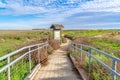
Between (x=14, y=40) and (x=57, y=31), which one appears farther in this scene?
(x=14, y=40)

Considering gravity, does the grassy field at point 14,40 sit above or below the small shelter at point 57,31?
below

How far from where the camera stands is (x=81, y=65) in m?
10.2

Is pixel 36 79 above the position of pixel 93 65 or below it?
below

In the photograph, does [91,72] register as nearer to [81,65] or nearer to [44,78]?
[44,78]

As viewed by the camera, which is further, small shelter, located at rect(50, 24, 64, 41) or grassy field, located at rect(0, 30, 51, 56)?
small shelter, located at rect(50, 24, 64, 41)

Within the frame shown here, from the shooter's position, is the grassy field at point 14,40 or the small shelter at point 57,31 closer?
the grassy field at point 14,40

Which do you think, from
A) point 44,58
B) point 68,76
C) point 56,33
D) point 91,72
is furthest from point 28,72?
point 56,33

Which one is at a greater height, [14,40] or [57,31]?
[57,31]

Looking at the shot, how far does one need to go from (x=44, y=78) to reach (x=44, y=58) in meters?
4.54

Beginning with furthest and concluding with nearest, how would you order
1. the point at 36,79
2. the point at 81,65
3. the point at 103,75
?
the point at 81,65 < the point at 36,79 < the point at 103,75

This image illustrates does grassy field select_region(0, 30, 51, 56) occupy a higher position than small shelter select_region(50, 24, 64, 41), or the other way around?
small shelter select_region(50, 24, 64, 41)

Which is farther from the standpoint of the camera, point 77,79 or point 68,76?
point 68,76

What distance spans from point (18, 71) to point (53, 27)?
70.4ft

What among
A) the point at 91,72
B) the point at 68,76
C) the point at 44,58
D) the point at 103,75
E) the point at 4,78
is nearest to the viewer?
the point at 103,75
